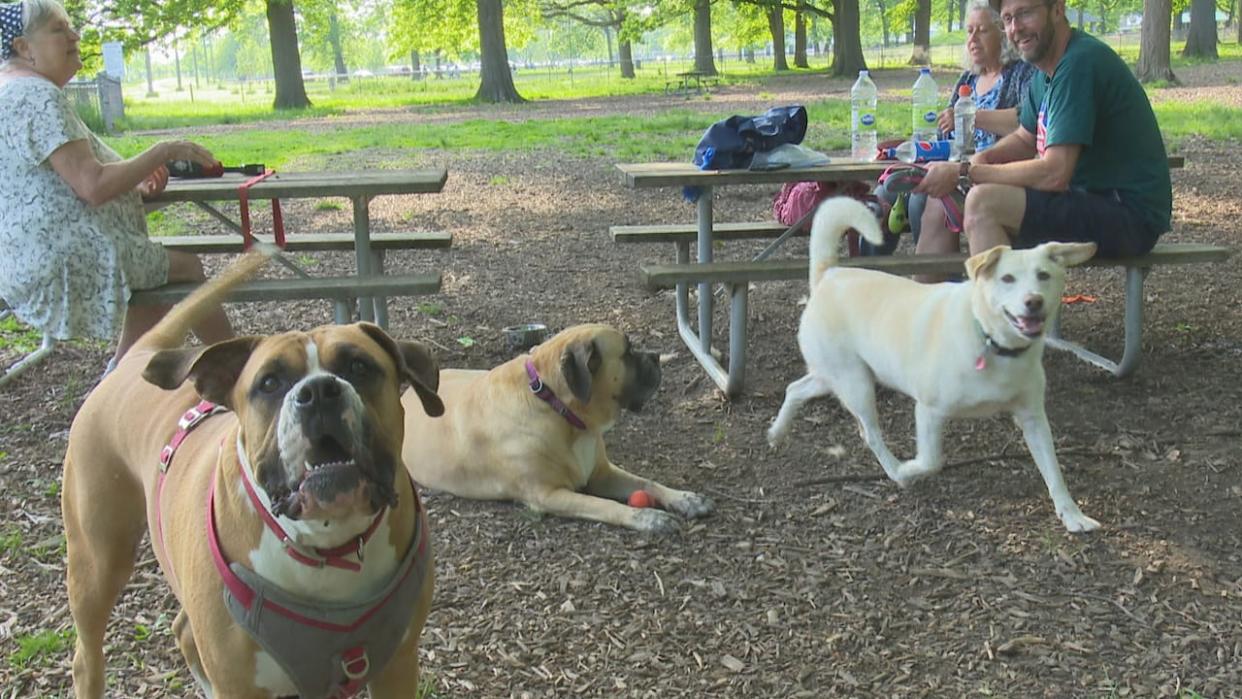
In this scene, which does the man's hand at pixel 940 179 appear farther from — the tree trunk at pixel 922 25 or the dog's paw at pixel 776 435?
the tree trunk at pixel 922 25

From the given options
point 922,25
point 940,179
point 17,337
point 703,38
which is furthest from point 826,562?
point 703,38

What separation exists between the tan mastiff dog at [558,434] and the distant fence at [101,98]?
72.1 ft

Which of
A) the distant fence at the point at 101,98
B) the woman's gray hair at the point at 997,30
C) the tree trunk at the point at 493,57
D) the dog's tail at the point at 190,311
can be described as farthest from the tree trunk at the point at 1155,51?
the dog's tail at the point at 190,311

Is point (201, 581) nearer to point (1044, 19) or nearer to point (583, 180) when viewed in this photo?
point (1044, 19)

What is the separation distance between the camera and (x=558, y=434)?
422 centimetres

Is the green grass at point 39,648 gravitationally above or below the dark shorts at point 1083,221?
below

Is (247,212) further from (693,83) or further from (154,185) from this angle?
(693,83)

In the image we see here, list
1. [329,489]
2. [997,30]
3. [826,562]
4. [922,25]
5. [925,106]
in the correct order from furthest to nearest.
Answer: [922,25]
[925,106]
[997,30]
[826,562]
[329,489]

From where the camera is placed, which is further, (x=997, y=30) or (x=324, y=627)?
(x=997, y=30)

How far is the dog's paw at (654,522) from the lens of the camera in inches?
158

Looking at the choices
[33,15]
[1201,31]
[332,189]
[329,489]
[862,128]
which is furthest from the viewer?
[1201,31]

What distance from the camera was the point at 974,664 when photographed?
3.11 metres

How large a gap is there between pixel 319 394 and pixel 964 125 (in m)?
4.75

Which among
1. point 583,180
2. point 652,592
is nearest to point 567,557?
point 652,592
